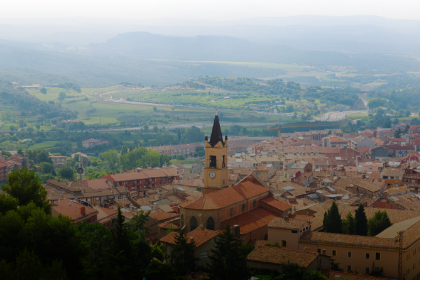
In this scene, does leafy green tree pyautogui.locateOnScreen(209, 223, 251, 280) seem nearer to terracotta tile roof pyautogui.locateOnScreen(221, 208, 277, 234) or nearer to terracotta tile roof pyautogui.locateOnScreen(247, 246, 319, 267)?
terracotta tile roof pyautogui.locateOnScreen(247, 246, 319, 267)

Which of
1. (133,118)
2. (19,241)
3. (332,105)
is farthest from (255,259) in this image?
(332,105)

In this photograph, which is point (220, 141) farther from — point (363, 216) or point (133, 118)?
point (133, 118)

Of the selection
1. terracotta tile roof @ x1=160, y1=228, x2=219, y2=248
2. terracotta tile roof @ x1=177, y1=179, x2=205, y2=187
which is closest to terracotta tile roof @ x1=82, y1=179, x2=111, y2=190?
terracotta tile roof @ x1=177, y1=179, x2=205, y2=187

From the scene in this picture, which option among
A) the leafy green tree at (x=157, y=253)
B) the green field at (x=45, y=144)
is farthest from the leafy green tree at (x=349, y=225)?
the green field at (x=45, y=144)

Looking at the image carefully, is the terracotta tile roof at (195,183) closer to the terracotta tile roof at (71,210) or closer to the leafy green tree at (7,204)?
the terracotta tile roof at (71,210)

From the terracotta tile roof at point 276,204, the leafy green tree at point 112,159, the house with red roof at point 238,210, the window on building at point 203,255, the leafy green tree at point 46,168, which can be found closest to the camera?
the window on building at point 203,255

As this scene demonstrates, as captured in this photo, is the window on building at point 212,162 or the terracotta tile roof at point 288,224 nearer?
the terracotta tile roof at point 288,224
